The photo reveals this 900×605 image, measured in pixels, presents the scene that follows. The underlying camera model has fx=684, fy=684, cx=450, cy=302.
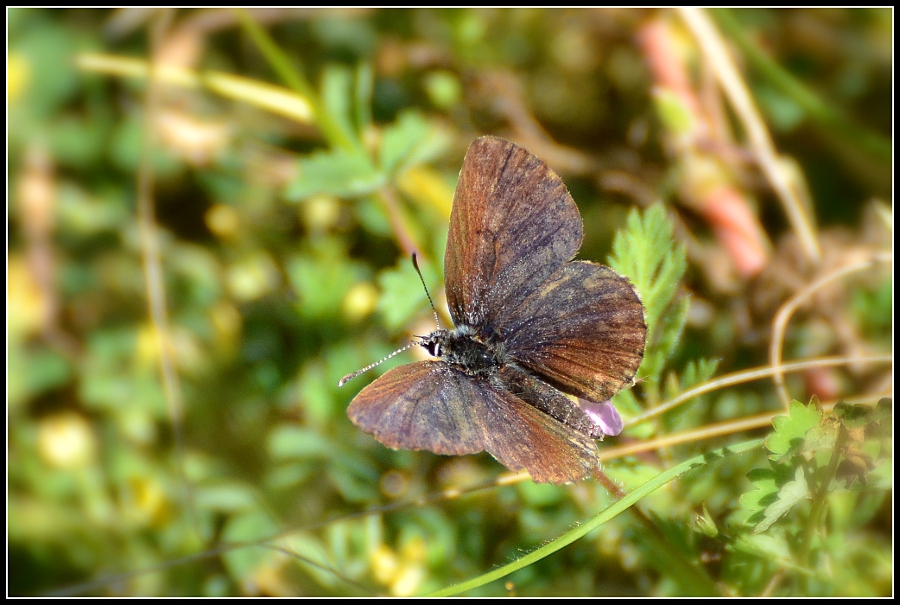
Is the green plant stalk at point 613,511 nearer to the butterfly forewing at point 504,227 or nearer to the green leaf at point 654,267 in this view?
the green leaf at point 654,267

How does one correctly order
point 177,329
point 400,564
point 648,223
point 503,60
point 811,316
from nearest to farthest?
point 648,223, point 400,564, point 811,316, point 177,329, point 503,60

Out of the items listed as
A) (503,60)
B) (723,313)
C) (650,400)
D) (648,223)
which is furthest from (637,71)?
(650,400)

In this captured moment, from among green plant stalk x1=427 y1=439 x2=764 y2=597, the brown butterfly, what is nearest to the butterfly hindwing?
the brown butterfly

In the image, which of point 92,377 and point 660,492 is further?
point 92,377

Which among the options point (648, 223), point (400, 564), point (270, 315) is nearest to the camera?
point (648, 223)

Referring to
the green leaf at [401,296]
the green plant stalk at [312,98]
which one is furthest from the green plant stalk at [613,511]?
the green plant stalk at [312,98]

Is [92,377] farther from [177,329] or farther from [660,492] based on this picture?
[660,492]
